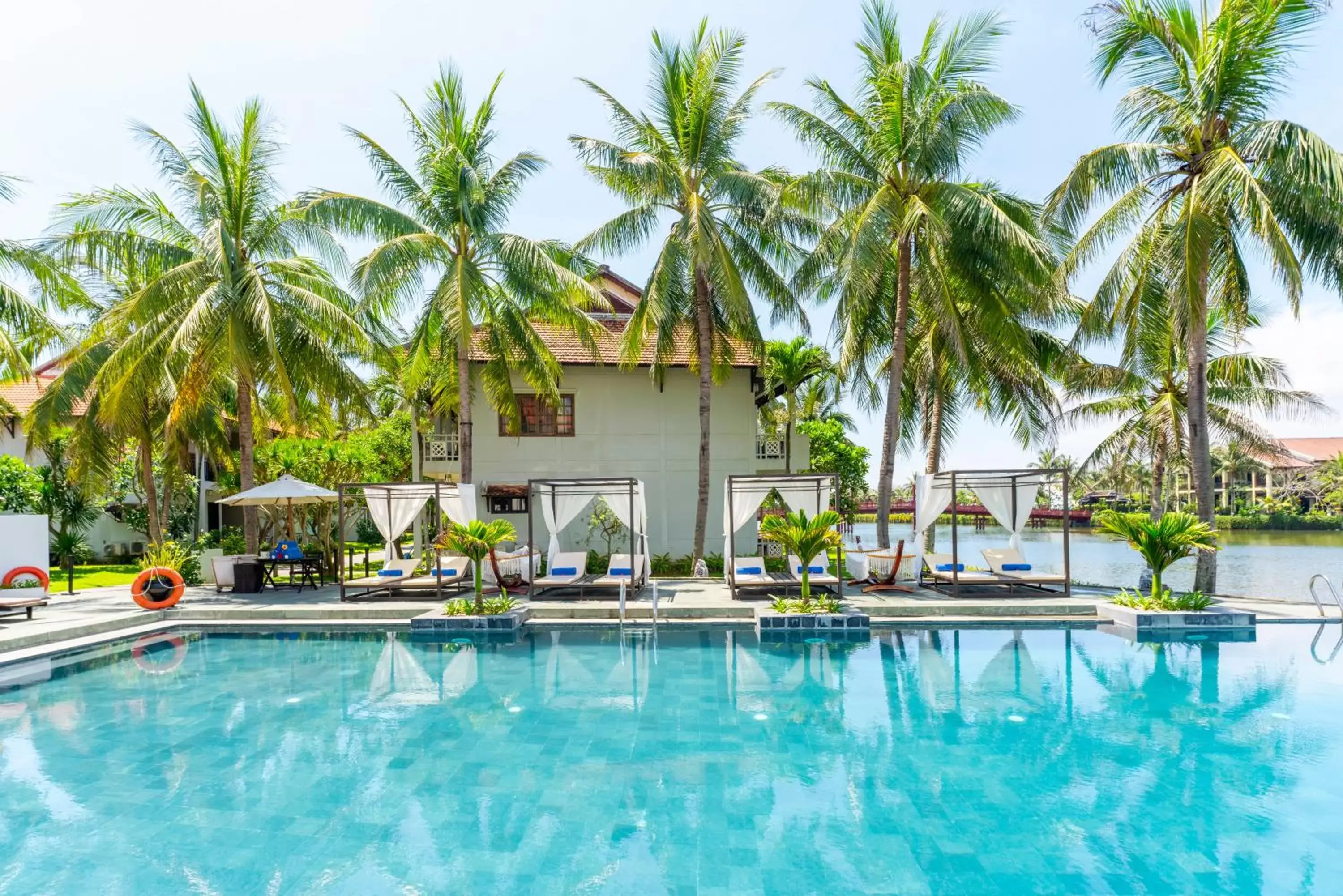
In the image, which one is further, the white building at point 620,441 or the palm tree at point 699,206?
the white building at point 620,441

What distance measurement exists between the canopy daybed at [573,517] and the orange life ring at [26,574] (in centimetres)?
802

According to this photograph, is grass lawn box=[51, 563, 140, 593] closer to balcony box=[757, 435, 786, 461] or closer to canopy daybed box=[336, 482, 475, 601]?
canopy daybed box=[336, 482, 475, 601]

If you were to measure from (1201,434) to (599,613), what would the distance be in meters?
10.5

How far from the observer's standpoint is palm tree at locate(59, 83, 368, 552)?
1411 cm

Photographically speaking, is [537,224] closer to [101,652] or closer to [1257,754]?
[101,652]

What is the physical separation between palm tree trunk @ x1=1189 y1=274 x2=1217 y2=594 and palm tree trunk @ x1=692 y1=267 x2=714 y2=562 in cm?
882

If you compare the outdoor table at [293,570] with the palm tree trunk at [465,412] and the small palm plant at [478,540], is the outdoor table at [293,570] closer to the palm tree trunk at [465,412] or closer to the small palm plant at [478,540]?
the palm tree trunk at [465,412]

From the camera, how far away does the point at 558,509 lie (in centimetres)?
1453

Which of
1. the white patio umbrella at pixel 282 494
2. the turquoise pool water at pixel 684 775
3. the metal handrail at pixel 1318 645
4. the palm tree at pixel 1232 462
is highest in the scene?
the palm tree at pixel 1232 462

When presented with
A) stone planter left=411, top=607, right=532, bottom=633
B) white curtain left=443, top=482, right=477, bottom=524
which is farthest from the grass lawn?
stone planter left=411, top=607, right=532, bottom=633

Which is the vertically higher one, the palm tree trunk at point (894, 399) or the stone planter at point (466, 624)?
the palm tree trunk at point (894, 399)

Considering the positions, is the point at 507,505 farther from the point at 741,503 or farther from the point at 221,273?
the point at 221,273

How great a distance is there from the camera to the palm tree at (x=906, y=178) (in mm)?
14172

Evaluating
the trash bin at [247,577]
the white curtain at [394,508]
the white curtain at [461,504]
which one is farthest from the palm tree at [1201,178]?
the trash bin at [247,577]
